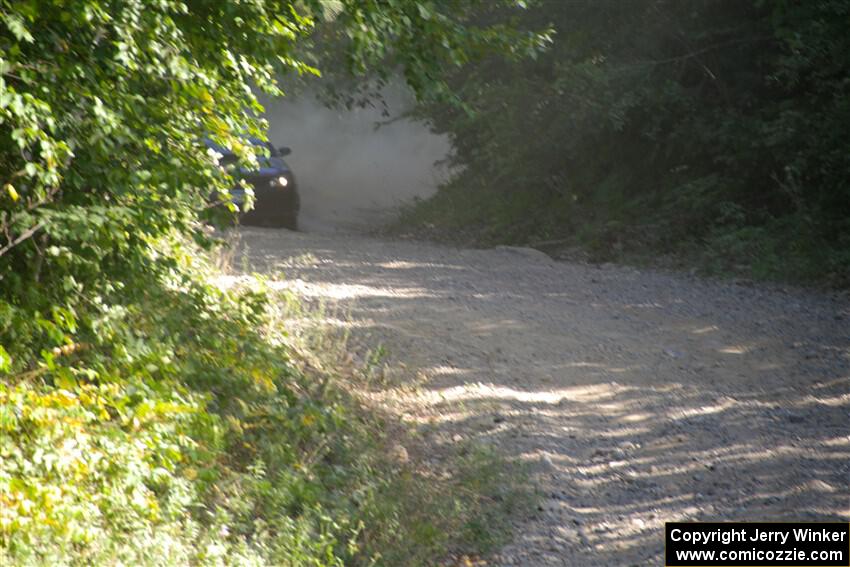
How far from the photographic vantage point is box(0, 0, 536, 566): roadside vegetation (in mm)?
5281

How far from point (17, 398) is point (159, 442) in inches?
32.0

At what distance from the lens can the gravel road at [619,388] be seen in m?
6.76

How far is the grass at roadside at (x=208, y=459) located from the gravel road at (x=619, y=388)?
522 mm

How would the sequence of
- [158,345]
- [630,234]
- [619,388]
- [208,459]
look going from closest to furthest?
[208,459]
[158,345]
[619,388]
[630,234]

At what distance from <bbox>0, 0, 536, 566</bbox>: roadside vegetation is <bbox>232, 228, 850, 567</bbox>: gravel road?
61 centimetres

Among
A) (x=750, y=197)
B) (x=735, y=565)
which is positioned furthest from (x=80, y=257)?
(x=750, y=197)

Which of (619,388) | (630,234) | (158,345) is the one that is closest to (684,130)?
(630,234)

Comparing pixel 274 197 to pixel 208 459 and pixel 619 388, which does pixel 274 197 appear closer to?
pixel 619 388

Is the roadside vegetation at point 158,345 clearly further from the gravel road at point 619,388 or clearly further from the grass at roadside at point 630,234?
the grass at roadside at point 630,234

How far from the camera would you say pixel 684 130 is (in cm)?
1666

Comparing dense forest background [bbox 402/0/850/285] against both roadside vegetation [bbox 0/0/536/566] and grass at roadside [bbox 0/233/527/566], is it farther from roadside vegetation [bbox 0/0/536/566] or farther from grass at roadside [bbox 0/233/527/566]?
roadside vegetation [bbox 0/0/536/566]

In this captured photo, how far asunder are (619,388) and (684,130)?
8781 millimetres

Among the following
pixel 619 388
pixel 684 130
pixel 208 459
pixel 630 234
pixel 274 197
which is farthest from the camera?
pixel 274 197

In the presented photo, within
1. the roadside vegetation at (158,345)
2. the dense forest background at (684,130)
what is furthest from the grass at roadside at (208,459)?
the dense forest background at (684,130)
